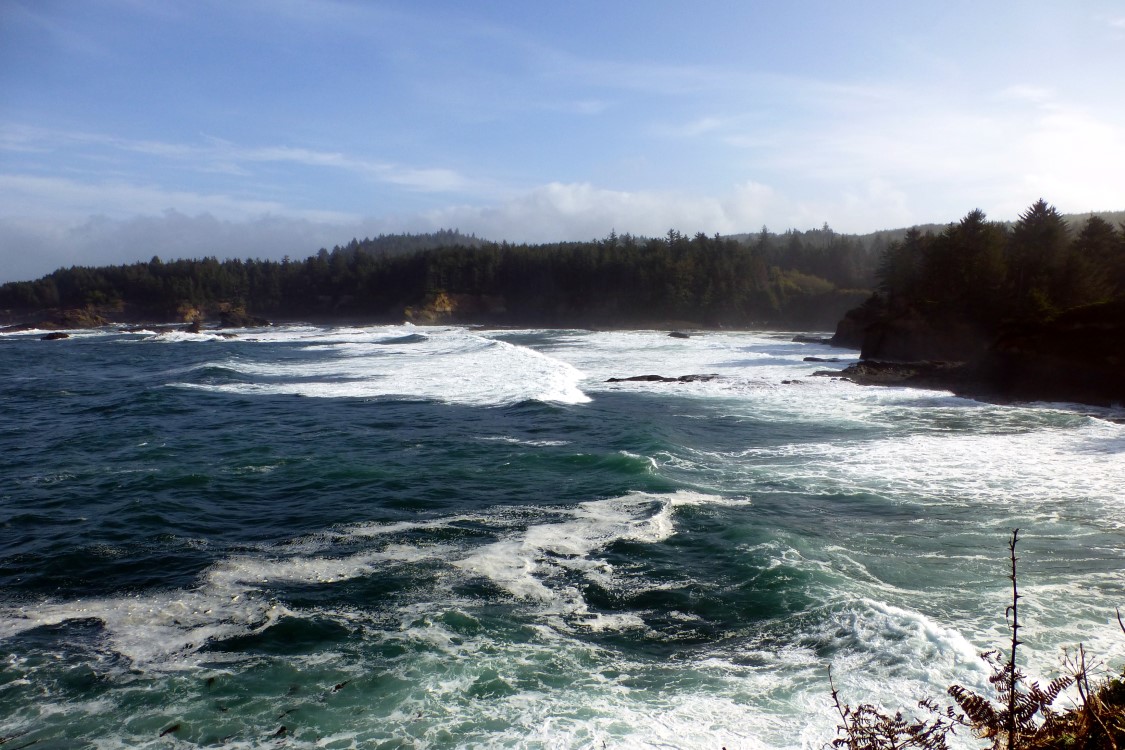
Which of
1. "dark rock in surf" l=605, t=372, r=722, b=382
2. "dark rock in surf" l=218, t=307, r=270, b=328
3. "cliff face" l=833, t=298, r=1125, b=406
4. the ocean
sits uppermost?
"dark rock in surf" l=218, t=307, r=270, b=328

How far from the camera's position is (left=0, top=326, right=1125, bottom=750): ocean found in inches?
258

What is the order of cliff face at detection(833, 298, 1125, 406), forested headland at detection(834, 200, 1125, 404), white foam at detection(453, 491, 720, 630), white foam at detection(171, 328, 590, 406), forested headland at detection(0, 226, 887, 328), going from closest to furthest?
white foam at detection(453, 491, 720, 630), cliff face at detection(833, 298, 1125, 406), forested headland at detection(834, 200, 1125, 404), white foam at detection(171, 328, 590, 406), forested headland at detection(0, 226, 887, 328)

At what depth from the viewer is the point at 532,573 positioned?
31.5 feet

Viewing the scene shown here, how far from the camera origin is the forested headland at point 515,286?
87.2 metres

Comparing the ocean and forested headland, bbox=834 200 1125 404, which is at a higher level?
forested headland, bbox=834 200 1125 404

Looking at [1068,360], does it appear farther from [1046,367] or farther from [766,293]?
[766,293]

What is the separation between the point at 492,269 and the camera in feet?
343

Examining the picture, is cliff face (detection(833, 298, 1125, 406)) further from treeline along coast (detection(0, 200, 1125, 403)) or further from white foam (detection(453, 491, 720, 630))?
white foam (detection(453, 491, 720, 630))

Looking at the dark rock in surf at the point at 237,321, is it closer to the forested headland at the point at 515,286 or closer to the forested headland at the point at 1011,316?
the forested headland at the point at 515,286

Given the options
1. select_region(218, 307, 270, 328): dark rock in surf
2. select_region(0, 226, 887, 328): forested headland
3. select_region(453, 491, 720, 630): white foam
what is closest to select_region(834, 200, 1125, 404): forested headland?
select_region(453, 491, 720, 630): white foam

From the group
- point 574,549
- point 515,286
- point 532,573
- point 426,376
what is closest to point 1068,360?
point 574,549

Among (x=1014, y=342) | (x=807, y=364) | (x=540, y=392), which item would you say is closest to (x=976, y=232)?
(x=807, y=364)

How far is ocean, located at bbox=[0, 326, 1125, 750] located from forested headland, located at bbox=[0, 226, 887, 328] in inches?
2634

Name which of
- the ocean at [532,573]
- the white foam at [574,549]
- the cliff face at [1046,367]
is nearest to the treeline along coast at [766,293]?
the cliff face at [1046,367]
